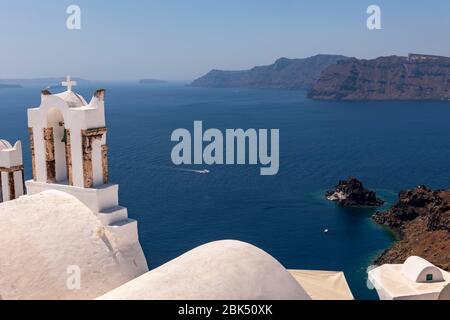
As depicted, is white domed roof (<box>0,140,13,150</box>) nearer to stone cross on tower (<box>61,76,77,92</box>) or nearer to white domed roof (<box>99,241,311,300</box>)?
stone cross on tower (<box>61,76,77,92</box>)

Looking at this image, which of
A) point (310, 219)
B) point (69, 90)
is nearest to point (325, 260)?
point (310, 219)

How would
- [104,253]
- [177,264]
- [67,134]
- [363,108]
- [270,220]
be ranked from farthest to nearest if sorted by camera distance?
[363,108] < [270,220] < [67,134] < [104,253] < [177,264]

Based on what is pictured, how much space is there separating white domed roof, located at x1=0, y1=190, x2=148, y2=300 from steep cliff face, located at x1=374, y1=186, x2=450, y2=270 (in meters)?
30.3

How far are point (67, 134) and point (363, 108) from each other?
17575 cm

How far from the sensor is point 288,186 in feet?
229

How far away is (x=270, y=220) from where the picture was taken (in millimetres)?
56688

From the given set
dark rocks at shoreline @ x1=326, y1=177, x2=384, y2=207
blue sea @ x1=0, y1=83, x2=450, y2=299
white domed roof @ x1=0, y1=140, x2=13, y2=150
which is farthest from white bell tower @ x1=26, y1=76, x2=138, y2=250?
dark rocks at shoreline @ x1=326, y1=177, x2=384, y2=207

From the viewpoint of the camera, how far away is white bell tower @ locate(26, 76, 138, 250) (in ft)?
36.4

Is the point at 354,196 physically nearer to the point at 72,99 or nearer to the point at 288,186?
the point at 288,186

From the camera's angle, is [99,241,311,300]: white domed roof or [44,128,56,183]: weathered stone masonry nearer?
[99,241,311,300]: white domed roof

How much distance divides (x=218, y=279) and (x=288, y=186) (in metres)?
62.8
